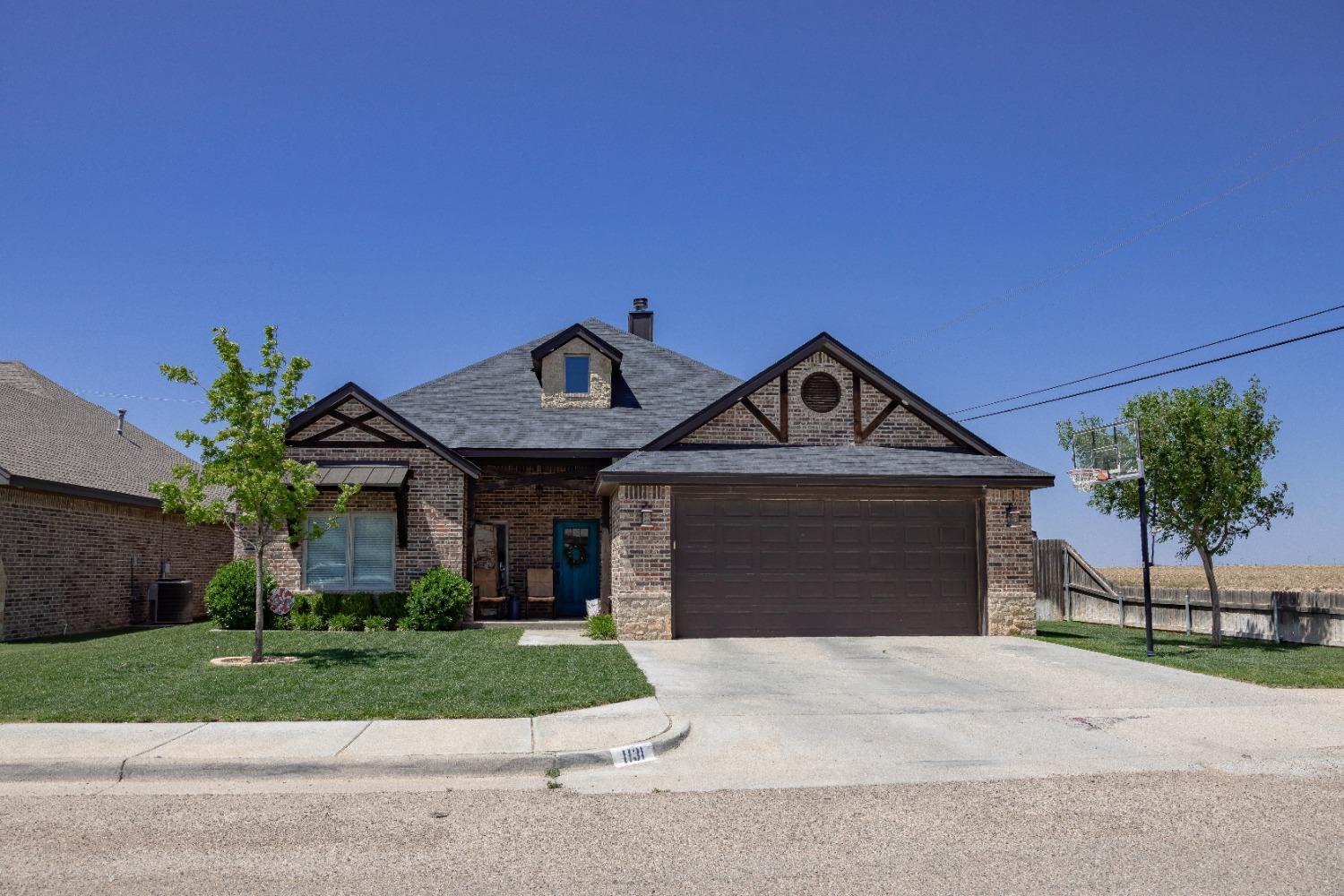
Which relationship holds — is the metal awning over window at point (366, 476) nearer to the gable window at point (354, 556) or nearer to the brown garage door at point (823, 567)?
the gable window at point (354, 556)

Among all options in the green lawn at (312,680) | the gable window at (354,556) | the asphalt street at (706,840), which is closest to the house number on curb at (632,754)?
the asphalt street at (706,840)

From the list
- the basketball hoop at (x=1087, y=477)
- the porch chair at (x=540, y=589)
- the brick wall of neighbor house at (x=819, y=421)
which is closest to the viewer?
the basketball hoop at (x=1087, y=477)

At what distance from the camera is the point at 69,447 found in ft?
67.5

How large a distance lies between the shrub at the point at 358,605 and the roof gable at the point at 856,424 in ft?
20.0

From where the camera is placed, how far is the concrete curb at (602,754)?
7797 mm

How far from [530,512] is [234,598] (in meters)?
6.28

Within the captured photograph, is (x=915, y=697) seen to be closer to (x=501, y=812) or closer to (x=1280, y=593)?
(x=501, y=812)

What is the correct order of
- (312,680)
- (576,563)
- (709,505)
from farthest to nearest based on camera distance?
1. (576,563)
2. (709,505)
3. (312,680)

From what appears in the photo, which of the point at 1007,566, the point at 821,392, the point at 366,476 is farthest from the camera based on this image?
the point at 821,392

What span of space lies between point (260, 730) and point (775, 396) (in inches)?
488

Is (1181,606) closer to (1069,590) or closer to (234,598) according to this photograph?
(1069,590)

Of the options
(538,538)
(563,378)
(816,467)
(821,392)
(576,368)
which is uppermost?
(576,368)

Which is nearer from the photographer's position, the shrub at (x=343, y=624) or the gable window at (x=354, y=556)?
the shrub at (x=343, y=624)

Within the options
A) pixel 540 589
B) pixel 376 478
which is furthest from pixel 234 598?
pixel 540 589
